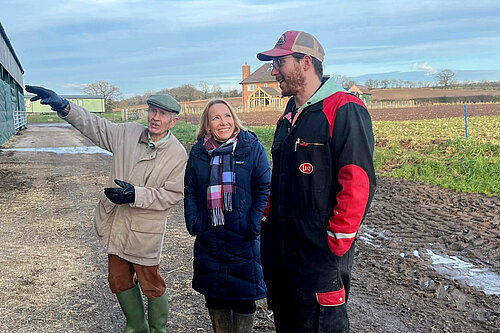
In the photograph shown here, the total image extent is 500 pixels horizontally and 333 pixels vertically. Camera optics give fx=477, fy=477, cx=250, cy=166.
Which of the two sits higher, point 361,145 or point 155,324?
point 361,145

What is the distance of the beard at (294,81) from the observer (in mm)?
2578

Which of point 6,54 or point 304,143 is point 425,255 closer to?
point 304,143

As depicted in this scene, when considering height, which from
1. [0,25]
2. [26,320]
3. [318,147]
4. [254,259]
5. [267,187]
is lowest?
[26,320]

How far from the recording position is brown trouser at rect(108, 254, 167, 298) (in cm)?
330

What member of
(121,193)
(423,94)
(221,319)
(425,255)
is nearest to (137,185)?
(121,193)

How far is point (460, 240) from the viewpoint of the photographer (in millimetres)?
6102

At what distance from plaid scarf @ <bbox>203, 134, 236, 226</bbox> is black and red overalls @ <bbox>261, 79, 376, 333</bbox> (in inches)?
17.7

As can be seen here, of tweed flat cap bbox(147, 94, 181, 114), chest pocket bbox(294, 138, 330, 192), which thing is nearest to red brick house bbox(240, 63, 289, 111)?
tweed flat cap bbox(147, 94, 181, 114)

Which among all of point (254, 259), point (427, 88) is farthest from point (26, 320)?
point (427, 88)

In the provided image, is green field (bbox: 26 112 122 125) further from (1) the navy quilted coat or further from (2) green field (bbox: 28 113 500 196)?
(1) the navy quilted coat

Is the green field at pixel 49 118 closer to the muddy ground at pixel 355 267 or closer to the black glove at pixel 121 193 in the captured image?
the muddy ground at pixel 355 267

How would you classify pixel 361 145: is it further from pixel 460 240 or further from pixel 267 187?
pixel 460 240

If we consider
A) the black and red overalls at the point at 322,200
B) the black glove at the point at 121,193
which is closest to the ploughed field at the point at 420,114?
the black glove at the point at 121,193

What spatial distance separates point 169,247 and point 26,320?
216 cm
